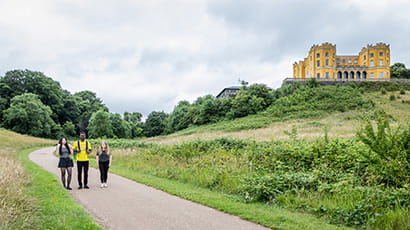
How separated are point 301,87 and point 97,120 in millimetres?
50379

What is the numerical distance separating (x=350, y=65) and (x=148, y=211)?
86.5 metres

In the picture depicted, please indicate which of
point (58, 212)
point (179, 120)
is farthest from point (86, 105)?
point (58, 212)

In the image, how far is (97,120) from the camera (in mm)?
71688

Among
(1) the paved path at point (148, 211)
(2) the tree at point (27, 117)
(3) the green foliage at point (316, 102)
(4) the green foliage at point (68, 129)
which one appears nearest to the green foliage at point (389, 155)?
(1) the paved path at point (148, 211)

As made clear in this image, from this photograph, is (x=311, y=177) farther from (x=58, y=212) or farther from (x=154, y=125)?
(x=154, y=125)

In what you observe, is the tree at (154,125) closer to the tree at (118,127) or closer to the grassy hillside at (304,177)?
the tree at (118,127)

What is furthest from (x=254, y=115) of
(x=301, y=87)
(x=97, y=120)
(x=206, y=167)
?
(x=206, y=167)

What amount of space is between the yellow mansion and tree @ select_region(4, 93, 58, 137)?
64.9 meters

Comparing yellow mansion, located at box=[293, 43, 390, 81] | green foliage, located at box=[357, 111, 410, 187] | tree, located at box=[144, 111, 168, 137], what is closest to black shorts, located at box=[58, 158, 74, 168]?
green foliage, located at box=[357, 111, 410, 187]

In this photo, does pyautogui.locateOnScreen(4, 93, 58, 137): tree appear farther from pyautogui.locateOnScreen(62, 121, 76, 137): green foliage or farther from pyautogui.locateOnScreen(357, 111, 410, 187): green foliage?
pyautogui.locateOnScreen(357, 111, 410, 187): green foliage

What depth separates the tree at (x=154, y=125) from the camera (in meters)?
104

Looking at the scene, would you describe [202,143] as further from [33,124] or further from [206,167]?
[33,124]

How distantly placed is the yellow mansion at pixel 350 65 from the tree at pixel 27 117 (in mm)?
64909

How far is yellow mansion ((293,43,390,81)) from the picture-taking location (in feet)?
247
